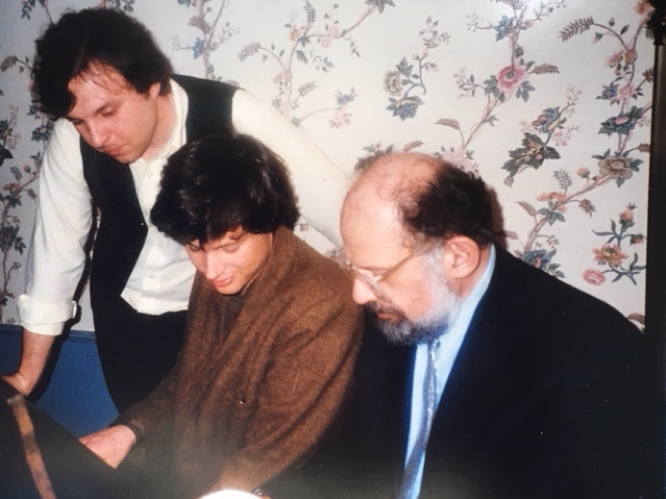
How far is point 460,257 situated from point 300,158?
1.22ft

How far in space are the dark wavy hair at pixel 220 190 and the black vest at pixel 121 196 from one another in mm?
48

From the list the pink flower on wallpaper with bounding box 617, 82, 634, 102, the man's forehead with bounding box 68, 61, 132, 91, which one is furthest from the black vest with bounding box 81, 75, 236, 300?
the pink flower on wallpaper with bounding box 617, 82, 634, 102

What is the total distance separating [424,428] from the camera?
3.35 feet

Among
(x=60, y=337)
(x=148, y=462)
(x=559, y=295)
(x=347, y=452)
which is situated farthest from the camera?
(x=60, y=337)

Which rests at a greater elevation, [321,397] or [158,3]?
[158,3]

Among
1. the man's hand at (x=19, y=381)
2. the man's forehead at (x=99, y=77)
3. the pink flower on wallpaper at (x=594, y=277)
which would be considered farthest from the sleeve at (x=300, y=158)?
the man's hand at (x=19, y=381)

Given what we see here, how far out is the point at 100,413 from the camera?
127 centimetres

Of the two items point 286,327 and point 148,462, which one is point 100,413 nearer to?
point 148,462

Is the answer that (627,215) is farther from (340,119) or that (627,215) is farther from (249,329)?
(249,329)

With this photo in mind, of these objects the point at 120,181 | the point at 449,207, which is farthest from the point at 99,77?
the point at 449,207

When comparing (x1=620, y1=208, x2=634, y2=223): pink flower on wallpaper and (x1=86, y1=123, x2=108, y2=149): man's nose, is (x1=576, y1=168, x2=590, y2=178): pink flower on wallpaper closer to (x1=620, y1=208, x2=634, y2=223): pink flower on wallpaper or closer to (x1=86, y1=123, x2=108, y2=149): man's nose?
(x1=620, y1=208, x2=634, y2=223): pink flower on wallpaper

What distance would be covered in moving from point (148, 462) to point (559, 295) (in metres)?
0.88

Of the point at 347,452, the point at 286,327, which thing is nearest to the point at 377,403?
the point at 347,452

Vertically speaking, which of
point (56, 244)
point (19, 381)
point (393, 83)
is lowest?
point (19, 381)
